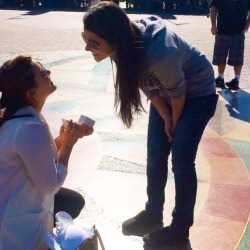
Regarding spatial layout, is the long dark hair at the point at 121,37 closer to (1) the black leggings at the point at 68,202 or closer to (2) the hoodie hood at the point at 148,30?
(2) the hoodie hood at the point at 148,30

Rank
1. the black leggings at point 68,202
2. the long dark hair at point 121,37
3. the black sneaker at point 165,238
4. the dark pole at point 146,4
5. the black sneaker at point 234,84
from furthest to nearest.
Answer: the dark pole at point 146,4 < the black sneaker at point 234,84 < the black sneaker at point 165,238 < the black leggings at point 68,202 < the long dark hair at point 121,37

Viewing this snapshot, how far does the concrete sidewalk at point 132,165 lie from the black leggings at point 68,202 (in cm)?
55

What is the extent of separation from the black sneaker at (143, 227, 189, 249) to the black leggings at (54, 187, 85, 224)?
25.7 inches

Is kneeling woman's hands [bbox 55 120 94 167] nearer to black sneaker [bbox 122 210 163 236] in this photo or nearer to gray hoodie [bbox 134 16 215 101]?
gray hoodie [bbox 134 16 215 101]

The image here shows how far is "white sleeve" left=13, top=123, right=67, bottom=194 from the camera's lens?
1.91 meters

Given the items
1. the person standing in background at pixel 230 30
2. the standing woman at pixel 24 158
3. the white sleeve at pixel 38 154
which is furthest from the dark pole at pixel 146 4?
the white sleeve at pixel 38 154

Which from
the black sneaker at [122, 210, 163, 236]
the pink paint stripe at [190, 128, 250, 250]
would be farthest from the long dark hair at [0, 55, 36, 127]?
the pink paint stripe at [190, 128, 250, 250]

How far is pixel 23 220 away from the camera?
206 centimetres

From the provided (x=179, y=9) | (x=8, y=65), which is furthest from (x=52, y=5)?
(x=8, y=65)

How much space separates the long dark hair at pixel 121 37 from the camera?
7.14 ft

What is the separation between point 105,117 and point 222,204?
2.52 metres

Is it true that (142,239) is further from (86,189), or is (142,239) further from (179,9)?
(179,9)

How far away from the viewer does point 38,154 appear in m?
1.95

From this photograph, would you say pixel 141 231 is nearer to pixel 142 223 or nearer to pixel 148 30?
pixel 142 223
